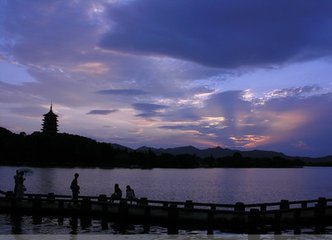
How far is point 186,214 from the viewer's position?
24.4m

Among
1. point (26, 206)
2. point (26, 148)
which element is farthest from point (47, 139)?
point (26, 206)

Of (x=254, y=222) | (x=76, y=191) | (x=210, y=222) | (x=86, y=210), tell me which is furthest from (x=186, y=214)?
(x=76, y=191)

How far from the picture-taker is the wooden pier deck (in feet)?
74.6

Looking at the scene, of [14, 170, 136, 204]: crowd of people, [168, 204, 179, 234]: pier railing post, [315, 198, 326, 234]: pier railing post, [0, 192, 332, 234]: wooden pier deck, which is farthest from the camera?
[14, 170, 136, 204]: crowd of people

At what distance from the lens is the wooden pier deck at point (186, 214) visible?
2275cm

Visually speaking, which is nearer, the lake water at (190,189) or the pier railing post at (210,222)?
the pier railing post at (210,222)

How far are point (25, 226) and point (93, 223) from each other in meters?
3.48

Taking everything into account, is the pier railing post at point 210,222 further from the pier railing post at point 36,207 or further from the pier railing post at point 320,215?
the pier railing post at point 36,207

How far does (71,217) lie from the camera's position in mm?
27406

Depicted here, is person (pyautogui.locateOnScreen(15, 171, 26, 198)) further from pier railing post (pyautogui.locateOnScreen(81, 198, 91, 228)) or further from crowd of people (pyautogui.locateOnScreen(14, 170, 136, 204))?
pier railing post (pyautogui.locateOnScreen(81, 198, 91, 228))

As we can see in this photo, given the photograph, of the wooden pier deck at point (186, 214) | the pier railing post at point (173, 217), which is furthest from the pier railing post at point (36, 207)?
the pier railing post at point (173, 217)

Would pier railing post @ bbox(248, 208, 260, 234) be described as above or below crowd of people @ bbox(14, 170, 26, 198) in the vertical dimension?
below

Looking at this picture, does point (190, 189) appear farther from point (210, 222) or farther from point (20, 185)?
point (210, 222)

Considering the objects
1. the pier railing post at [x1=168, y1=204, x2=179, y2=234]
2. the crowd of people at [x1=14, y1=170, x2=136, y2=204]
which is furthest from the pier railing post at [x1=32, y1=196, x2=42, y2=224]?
the pier railing post at [x1=168, y1=204, x2=179, y2=234]
